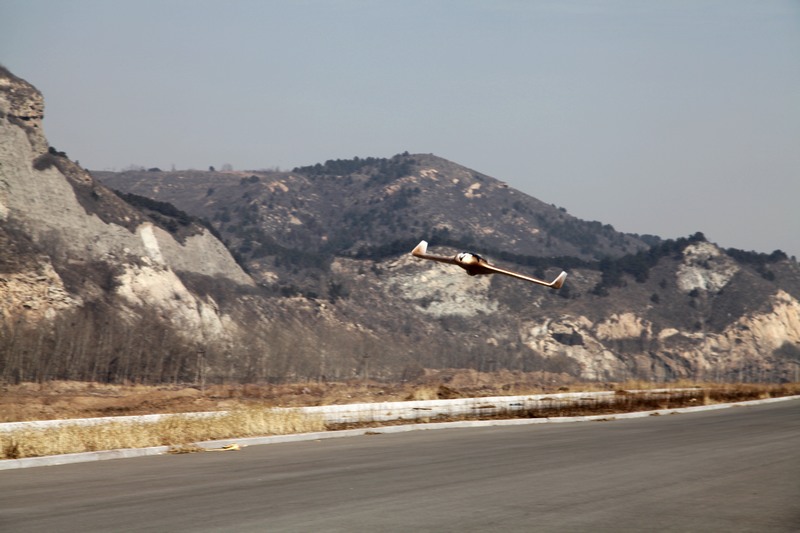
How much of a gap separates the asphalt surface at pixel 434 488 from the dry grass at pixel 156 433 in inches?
68.3

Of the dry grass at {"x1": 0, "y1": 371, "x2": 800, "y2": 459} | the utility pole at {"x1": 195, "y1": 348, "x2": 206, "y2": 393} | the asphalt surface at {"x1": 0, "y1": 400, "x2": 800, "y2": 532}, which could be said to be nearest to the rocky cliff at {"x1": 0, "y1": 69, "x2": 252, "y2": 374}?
the utility pole at {"x1": 195, "y1": 348, "x2": 206, "y2": 393}

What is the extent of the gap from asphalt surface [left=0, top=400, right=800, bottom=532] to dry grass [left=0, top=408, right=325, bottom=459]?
1.74 metres

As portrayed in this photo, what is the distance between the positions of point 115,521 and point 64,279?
2921 inches

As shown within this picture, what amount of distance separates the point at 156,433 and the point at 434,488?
1185 cm

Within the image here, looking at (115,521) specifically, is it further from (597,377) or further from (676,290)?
(676,290)

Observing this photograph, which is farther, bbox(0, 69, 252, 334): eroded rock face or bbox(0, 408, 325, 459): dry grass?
bbox(0, 69, 252, 334): eroded rock face

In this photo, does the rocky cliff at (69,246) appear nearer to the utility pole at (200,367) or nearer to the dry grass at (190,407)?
the utility pole at (200,367)

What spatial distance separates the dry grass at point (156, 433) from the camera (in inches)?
845

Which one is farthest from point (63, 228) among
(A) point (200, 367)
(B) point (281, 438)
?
(B) point (281, 438)

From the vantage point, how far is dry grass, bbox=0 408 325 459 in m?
21.5

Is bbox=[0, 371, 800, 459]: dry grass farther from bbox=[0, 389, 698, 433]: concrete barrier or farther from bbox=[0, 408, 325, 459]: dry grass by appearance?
bbox=[0, 389, 698, 433]: concrete barrier

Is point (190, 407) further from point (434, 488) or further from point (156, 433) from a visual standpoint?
point (434, 488)

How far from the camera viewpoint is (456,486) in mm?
14578

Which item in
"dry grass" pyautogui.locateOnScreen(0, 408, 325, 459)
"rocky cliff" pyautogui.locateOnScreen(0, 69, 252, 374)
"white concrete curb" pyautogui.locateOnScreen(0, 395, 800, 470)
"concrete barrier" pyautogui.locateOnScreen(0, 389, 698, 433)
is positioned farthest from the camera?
"rocky cliff" pyautogui.locateOnScreen(0, 69, 252, 374)
